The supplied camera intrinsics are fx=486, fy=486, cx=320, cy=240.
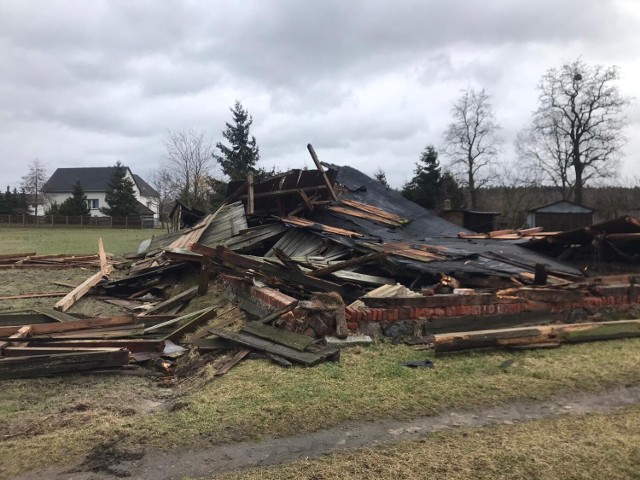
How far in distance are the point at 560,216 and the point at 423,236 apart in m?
21.8

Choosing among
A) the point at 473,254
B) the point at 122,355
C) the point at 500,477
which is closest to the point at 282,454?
the point at 500,477

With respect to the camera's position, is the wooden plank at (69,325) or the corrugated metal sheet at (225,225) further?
the corrugated metal sheet at (225,225)

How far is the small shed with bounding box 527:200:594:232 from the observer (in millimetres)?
29797

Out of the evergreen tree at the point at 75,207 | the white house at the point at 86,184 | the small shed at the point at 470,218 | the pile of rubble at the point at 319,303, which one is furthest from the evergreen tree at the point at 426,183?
Result: the white house at the point at 86,184

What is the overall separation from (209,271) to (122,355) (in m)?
3.39

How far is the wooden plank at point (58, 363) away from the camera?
4.96 m

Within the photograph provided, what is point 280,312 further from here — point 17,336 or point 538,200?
point 538,200

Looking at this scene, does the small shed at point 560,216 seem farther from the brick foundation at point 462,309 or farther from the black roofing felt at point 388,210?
the brick foundation at point 462,309

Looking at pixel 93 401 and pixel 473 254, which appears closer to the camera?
pixel 93 401

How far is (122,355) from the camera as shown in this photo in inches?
203

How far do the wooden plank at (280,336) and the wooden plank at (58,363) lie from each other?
1487 mm

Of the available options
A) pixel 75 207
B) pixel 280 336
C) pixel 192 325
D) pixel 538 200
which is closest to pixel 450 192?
pixel 538 200

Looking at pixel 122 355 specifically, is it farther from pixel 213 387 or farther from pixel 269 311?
pixel 269 311

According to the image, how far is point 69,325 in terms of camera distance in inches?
252
